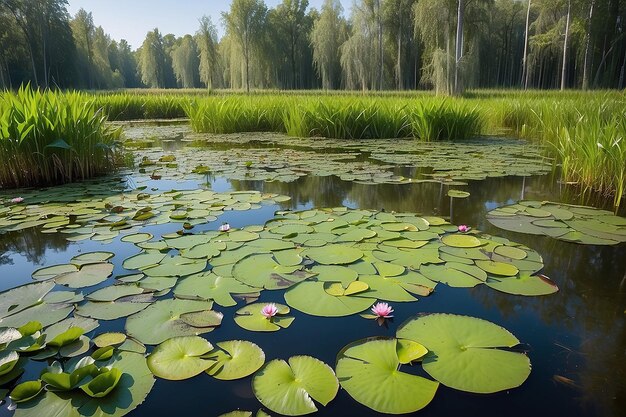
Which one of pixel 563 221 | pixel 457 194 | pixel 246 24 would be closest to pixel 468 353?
pixel 563 221

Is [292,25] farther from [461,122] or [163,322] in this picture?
[163,322]

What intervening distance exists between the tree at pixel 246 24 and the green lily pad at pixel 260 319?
2177cm

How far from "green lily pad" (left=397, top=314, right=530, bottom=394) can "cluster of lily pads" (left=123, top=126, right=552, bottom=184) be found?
2125 mm

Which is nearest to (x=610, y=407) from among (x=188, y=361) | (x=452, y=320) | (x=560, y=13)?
(x=452, y=320)

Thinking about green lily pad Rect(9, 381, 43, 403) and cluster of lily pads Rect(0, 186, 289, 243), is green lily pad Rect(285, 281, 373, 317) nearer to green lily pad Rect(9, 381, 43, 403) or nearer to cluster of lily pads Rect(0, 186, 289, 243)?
green lily pad Rect(9, 381, 43, 403)

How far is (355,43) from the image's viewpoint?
1827cm

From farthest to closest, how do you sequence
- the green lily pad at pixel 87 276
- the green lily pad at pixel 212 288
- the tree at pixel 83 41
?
the tree at pixel 83 41
the green lily pad at pixel 87 276
the green lily pad at pixel 212 288

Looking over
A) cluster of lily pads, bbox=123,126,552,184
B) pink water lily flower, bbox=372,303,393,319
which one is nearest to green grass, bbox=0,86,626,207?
cluster of lily pads, bbox=123,126,552,184

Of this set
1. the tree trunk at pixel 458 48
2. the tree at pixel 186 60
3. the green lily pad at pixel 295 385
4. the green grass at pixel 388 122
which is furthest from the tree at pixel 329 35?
the green lily pad at pixel 295 385

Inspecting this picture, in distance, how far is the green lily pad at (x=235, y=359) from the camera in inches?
38.1

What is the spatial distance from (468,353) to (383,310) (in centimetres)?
28

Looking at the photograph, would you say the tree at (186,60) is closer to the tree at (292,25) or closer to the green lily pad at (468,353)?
the tree at (292,25)

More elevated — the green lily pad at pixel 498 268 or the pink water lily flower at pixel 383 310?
the green lily pad at pixel 498 268

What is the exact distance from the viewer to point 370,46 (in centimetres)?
1862
